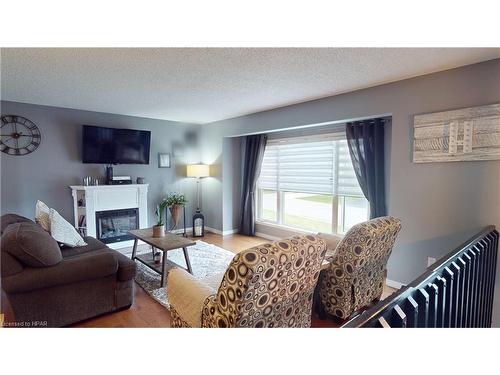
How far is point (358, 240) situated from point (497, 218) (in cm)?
151

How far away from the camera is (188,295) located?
161 cm

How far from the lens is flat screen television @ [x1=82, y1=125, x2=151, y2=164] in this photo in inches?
168

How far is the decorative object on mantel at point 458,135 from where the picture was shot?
228cm

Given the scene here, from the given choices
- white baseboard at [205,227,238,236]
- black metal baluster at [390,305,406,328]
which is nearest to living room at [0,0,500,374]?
black metal baluster at [390,305,406,328]

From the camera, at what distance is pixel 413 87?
2.74 metres

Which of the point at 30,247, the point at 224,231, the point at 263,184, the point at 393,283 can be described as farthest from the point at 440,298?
the point at 224,231

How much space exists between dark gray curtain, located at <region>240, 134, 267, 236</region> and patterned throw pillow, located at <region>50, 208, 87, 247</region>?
3012 mm

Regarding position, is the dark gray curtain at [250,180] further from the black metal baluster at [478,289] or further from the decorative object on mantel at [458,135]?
the black metal baluster at [478,289]

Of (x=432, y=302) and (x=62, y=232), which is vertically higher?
(x=432, y=302)

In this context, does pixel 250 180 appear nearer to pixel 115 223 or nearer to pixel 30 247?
pixel 115 223

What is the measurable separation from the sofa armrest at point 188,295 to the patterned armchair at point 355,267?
3.00ft

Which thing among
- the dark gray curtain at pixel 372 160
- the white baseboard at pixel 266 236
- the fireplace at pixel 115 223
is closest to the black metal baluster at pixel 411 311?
the dark gray curtain at pixel 372 160

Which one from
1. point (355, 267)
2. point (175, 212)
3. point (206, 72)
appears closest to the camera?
point (355, 267)

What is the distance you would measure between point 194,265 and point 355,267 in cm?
240
